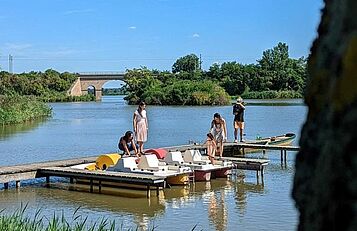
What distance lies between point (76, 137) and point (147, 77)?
2384 inches

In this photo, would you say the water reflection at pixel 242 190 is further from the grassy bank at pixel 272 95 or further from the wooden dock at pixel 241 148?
the grassy bank at pixel 272 95

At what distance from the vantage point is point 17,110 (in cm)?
4950

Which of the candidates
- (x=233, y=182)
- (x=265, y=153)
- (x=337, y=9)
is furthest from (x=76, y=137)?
(x=337, y=9)

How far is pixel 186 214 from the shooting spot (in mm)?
12805

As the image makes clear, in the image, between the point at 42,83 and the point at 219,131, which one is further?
the point at 42,83

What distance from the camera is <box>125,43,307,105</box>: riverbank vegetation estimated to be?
81000mm

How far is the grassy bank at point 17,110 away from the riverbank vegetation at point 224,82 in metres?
27.9

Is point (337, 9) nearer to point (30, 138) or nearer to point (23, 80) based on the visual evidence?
point (30, 138)

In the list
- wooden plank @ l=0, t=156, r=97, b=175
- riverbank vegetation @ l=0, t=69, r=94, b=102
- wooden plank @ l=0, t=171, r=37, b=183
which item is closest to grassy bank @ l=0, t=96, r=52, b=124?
wooden plank @ l=0, t=156, r=97, b=175

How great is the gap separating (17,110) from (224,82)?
5402 cm

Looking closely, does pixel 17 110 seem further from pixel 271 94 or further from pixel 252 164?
pixel 271 94

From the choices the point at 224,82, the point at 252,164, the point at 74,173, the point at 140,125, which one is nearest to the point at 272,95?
the point at 224,82

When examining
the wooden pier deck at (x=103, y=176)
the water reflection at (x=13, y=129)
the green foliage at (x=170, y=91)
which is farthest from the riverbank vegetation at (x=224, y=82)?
the wooden pier deck at (x=103, y=176)

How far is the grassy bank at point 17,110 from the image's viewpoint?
4732 cm
